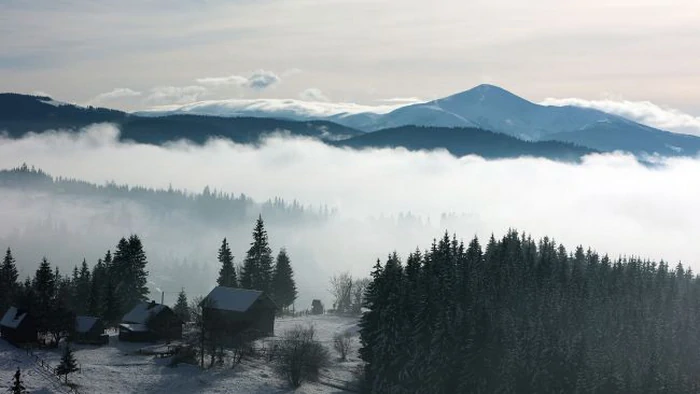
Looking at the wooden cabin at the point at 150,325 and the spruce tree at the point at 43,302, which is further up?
the spruce tree at the point at 43,302

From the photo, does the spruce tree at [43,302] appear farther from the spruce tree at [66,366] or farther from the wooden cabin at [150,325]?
the spruce tree at [66,366]

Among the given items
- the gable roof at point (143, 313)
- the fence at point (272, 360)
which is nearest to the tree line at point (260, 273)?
the gable roof at point (143, 313)

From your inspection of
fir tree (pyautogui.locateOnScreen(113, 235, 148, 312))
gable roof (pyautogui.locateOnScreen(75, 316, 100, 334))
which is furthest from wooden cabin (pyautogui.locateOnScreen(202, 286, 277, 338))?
fir tree (pyautogui.locateOnScreen(113, 235, 148, 312))

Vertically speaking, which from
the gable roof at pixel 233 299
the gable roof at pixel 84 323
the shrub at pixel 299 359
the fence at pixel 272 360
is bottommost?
the fence at pixel 272 360

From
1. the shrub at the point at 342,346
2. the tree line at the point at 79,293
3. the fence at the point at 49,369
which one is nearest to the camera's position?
the fence at the point at 49,369

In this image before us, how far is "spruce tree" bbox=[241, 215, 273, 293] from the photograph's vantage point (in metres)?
139

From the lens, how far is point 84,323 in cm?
10331

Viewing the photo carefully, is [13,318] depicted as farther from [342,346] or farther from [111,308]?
[342,346]

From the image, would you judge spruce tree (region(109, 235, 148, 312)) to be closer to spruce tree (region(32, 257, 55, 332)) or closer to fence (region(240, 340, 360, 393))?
spruce tree (region(32, 257, 55, 332))

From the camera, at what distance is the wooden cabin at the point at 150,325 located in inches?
4213

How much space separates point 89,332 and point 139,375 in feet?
52.0

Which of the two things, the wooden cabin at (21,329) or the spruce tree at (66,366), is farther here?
the wooden cabin at (21,329)

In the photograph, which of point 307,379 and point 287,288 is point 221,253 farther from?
point 307,379

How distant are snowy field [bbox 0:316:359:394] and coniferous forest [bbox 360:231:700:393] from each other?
32.2 feet
